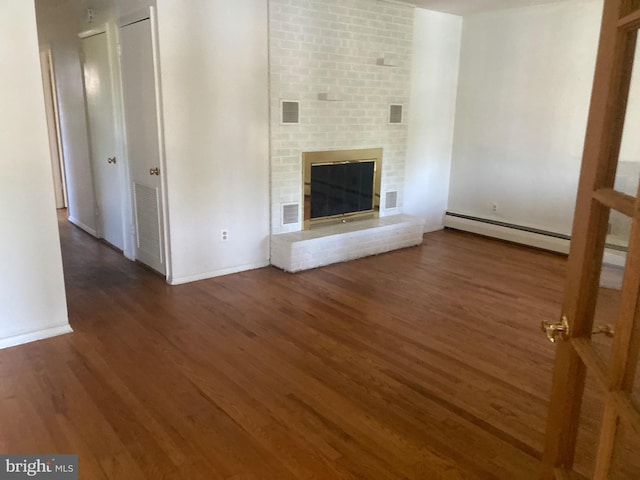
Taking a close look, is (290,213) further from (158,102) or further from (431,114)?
(431,114)

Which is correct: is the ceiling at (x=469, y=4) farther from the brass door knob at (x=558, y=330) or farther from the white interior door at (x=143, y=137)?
the brass door knob at (x=558, y=330)

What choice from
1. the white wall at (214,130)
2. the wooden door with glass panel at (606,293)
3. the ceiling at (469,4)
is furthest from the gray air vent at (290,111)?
the wooden door with glass panel at (606,293)

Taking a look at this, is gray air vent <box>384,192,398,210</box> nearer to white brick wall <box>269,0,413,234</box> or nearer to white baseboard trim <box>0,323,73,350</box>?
white brick wall <box>269,0,413,234</box>

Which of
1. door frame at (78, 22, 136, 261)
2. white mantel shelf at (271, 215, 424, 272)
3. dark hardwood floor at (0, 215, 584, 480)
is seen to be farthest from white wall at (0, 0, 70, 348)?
white mantel shelf at (271, 215, 424, 272)

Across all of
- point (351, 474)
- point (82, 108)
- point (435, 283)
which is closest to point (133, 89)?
point (82, 108)

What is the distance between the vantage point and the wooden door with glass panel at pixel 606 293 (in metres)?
0.92

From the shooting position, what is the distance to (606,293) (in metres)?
1.08

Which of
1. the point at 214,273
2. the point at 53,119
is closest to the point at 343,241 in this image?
the point at 214,273

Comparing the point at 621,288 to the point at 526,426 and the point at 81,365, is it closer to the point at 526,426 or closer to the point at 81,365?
the point at 526,426

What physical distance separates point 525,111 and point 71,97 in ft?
16.2

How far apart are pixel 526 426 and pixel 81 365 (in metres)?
2.37

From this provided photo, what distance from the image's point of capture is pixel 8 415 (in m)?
2.34

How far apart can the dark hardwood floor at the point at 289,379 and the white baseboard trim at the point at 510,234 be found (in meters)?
0.90

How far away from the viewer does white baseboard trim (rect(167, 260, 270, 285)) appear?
13.6 feet
